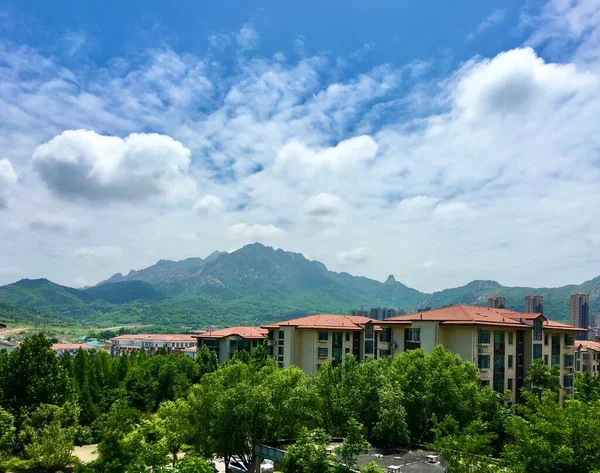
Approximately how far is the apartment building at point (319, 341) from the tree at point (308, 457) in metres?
28.9

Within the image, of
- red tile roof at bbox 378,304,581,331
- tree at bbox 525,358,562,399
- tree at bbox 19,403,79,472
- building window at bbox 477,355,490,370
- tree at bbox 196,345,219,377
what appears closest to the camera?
tree at bbox 19,403,79,472

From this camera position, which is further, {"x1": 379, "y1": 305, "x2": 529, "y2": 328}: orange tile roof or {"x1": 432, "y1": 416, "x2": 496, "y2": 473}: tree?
{"x1": 379, "y1": 305, "x2": 529, "y2": 328}: orange tile roof

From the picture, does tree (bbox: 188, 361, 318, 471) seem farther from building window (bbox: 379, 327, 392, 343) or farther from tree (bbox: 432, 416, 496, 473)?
building window (bbox: 379, 327, 392, 343)

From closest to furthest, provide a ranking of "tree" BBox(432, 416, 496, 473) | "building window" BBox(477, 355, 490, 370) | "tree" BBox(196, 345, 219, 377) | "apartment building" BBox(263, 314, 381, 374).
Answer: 1. "tree" BBox(432, 416, 496, 473)
2. "building window" BBox(477, 355, 490, 370)
3. "apartment building" BBox(263, 314, 381, 374)
4. "tree" BBox(196, 345, 219, 377)

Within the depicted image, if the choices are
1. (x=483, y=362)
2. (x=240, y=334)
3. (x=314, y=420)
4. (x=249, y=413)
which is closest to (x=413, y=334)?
(x=483, y=362)

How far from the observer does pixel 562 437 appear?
12922 millimetres

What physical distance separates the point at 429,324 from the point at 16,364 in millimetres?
25798

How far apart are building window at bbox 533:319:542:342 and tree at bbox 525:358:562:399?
3.06m

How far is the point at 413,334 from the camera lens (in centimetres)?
3597

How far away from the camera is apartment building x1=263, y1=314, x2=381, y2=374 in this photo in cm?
4603

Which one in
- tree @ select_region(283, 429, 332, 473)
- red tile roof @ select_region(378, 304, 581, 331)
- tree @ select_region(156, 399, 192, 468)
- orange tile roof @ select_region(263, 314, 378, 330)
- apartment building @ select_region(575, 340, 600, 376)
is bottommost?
apartment building @ select_region(575, 340, 600, 376)

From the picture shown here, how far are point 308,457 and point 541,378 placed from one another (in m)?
22.1

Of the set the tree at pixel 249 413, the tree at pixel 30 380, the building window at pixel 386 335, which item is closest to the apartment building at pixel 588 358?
the building window at pixel 386 335

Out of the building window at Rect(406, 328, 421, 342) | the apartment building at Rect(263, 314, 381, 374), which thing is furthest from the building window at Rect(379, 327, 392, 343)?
the apartment building at Rect(263, 314, 381, 374)
